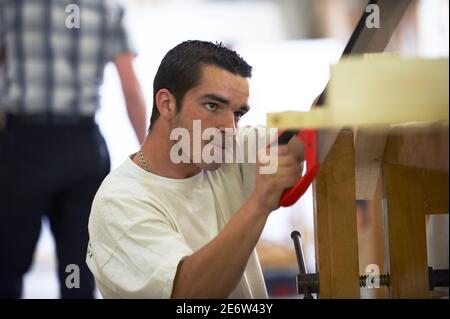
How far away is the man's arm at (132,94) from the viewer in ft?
3.77

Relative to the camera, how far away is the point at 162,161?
100 centimetres

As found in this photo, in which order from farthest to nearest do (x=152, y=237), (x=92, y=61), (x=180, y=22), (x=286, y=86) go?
(x=180, y=22), (x=92, y=61), (x=286, y=86), (x=152, y=237)

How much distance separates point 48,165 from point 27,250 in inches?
6.0

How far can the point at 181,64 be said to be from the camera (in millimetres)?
979

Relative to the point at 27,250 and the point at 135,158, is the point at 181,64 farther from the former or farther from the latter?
the point at 27,250

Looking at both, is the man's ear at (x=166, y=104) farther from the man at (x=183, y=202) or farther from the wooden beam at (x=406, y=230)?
the wooden beam at (x=406, y=230)

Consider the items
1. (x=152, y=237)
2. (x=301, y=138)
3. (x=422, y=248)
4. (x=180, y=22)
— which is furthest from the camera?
(x=180, y=22)

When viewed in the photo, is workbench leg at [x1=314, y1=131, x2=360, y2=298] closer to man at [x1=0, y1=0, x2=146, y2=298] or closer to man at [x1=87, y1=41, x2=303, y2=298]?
man at [x1=87, y1=41, x2=303, y2=298]

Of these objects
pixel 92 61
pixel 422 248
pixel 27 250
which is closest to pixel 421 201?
pixel 422 248

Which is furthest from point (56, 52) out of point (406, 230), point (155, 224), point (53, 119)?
point (406, 230)

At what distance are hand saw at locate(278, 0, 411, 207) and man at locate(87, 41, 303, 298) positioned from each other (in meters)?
0.07

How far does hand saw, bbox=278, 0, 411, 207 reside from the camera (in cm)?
78

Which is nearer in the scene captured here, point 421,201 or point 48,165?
point 421,201

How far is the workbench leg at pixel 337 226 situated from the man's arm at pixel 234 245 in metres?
0.15
